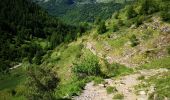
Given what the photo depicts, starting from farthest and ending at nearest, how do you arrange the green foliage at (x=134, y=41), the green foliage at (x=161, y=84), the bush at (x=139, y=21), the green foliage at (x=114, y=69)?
the bush at (x=139, y=21)
the green foliage at (x=134, y=41)
the green foliage at (x=114, y=69)
the green foliage at (x=161, y=84)

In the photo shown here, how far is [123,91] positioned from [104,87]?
3.91 meters

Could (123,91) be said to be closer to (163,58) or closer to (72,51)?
(163,58)

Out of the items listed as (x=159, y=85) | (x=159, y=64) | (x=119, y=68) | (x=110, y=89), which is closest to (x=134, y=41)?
(x=119, y=68)

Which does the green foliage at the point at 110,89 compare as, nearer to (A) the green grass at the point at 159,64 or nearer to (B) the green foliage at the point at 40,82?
(B) the green foliage at the point at 40,82

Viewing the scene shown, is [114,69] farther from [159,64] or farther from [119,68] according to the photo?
[159,64]

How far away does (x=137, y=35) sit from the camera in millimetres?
85062

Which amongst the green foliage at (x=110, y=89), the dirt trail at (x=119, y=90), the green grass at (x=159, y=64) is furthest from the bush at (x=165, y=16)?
the green foliage at (x=110, y=89)

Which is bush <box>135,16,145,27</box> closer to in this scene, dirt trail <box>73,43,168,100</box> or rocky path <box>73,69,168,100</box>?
dirt trail <box>73,43,168,100</box>

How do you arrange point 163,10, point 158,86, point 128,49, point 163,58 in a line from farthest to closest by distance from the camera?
point 163,10
point 128,49
point 163,58
point 158,86

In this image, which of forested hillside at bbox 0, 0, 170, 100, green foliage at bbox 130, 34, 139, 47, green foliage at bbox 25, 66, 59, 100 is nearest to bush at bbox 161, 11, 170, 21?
forested hillside at bbox 0, 0, 170, 100

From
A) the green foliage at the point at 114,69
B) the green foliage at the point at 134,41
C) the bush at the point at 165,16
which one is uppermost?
the bush at the point at 165,16

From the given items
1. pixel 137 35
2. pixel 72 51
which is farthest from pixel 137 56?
pixel 72 51

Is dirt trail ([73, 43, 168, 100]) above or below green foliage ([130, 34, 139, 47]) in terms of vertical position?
above

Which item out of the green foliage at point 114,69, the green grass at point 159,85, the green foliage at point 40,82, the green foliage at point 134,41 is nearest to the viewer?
the green grass at point 159,85
